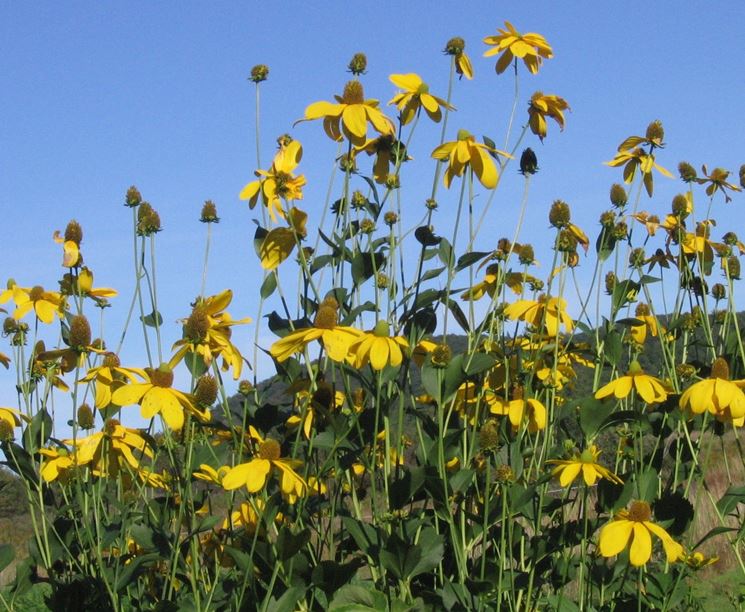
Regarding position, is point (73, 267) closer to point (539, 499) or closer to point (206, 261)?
point (206, 261)

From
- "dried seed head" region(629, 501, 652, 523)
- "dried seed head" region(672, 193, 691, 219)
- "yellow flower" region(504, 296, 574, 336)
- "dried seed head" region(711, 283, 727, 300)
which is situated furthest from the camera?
"dried seed head" region(711, 283, 727, 300)

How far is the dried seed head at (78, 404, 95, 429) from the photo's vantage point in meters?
3.50

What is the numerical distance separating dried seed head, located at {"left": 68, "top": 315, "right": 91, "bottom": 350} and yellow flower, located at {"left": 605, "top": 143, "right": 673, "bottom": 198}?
5.97 ft

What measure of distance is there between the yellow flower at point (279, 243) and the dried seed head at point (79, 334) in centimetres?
54

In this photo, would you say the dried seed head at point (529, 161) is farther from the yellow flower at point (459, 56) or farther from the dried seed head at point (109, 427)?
the dried seed head at point (109, 427)

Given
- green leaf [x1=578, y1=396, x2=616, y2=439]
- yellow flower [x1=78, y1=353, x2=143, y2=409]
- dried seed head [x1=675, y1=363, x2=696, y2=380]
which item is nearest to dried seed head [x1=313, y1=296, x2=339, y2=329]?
yellow flower [x1=78, y1=353, x2=143, y2=409]

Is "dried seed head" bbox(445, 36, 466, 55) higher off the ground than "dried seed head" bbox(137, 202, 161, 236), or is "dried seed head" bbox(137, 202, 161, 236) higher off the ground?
"dried seed head" bbox(445, 36, 466, 55)

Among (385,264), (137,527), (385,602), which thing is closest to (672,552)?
(385,602)

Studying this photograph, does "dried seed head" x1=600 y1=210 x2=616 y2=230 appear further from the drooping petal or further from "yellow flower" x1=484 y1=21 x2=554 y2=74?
the drooping petal

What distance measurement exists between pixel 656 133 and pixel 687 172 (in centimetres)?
78

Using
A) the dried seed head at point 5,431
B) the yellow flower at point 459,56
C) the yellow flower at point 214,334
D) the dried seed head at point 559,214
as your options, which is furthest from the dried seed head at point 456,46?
the dried seed head at point 5,431

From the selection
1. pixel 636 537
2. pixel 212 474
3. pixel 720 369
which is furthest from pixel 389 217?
pixel 636 537

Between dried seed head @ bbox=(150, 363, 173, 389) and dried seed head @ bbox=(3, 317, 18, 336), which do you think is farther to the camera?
dried seed head @ bbox=(3, 317, 18, 336)

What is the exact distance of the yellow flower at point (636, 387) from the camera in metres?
2.92
